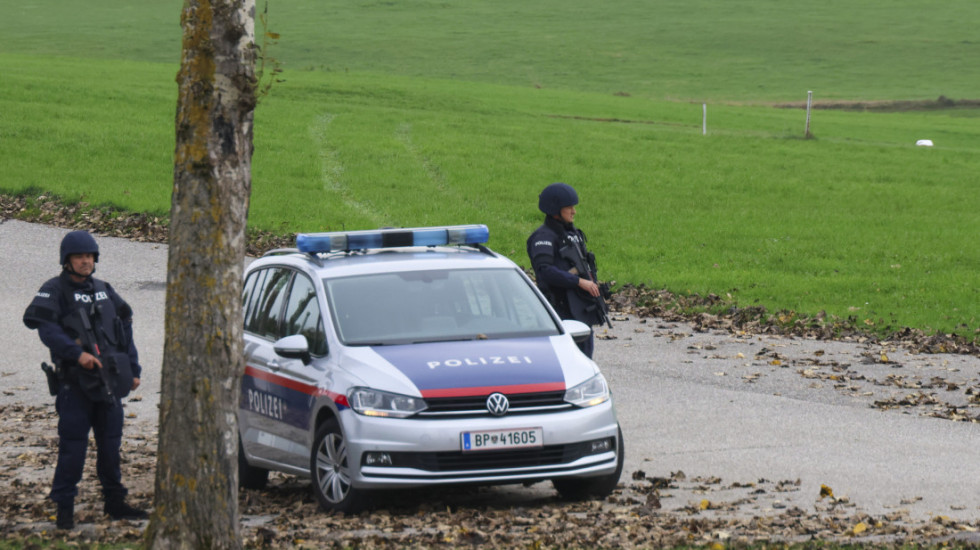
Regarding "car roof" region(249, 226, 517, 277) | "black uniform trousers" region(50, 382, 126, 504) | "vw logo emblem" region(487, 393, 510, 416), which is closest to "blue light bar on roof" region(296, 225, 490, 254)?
"car roof" region(249, 226, 517, 277)

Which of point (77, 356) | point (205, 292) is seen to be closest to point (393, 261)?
point (77, 356)

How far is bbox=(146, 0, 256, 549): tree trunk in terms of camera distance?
6.54 m

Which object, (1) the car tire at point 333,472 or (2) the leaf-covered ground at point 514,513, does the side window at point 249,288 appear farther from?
(1) the car tire at point 333,472

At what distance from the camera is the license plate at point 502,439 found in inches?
327

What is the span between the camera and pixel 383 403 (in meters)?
8.39

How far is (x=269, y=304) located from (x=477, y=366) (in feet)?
7.29

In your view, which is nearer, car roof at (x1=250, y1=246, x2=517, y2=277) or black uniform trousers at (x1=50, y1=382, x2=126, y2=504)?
black uniform trousers at (x1=50, y1=382, x2=126, y2=504)

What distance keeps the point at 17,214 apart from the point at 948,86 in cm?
6428

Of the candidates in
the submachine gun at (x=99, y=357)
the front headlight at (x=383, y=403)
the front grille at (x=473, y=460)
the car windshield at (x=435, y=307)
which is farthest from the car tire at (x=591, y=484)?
the submachine gun at (x=99, y=357)

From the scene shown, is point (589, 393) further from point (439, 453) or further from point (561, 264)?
point (561, 264)

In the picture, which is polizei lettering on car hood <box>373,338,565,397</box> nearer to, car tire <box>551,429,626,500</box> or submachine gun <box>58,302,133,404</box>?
car tire <box>551,429,626,500</box>

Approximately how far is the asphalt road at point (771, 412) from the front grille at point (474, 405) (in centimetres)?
118

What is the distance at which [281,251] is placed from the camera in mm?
10516

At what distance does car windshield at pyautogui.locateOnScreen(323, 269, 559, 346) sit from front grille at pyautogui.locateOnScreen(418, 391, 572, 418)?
81 cm
